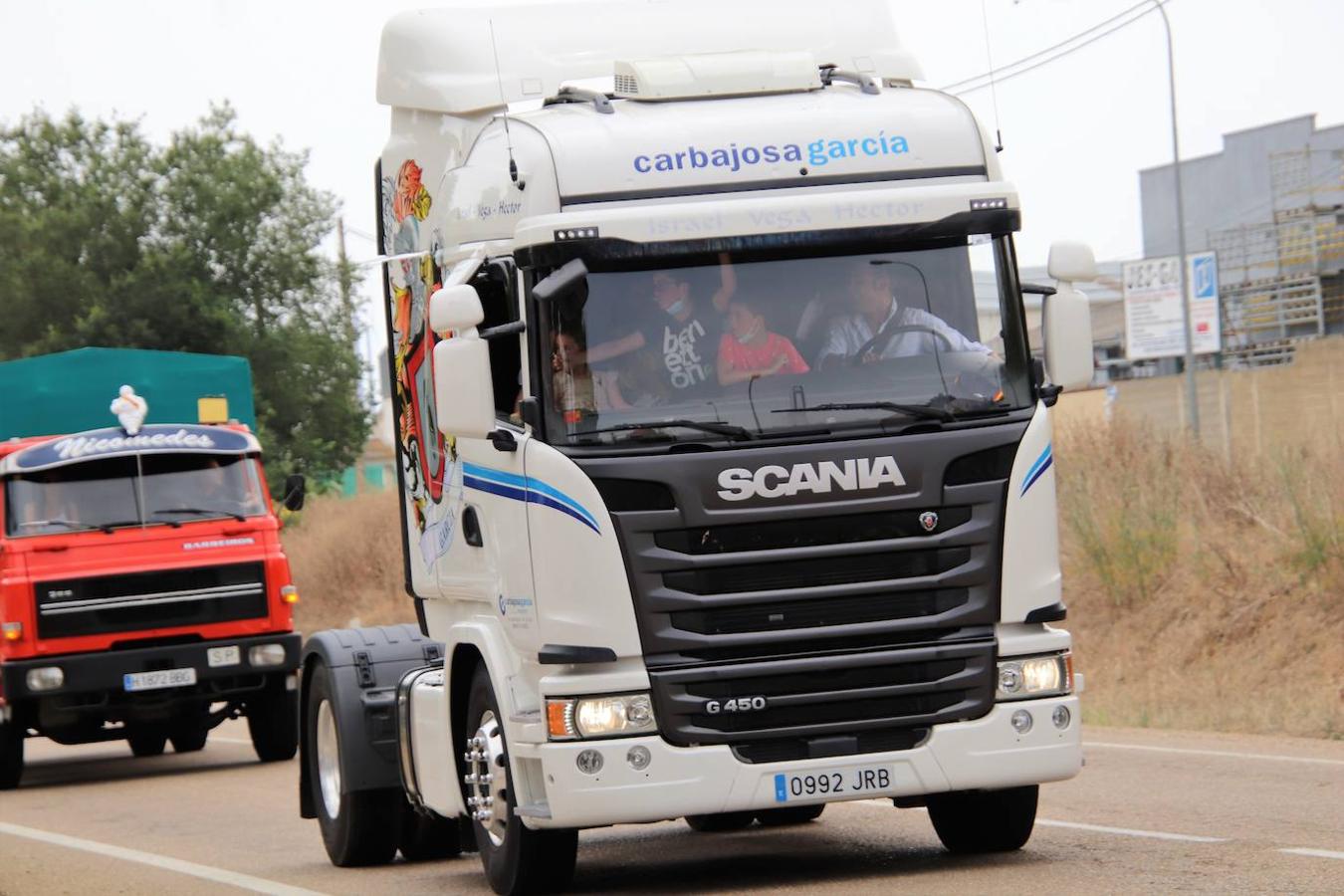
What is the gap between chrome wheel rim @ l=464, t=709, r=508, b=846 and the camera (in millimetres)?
8906

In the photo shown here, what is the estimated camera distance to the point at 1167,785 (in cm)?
1242

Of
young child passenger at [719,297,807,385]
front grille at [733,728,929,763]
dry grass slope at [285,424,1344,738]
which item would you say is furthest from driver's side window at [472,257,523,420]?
dry grass slope at [285,424,1344,738]

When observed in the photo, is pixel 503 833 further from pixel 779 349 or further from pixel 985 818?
pixel 779 349

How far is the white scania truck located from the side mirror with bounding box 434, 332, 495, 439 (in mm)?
14

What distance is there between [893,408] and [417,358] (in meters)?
2.83

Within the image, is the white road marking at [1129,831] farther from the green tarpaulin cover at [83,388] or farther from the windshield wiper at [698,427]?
the green tarpaulin cover at [83,388]

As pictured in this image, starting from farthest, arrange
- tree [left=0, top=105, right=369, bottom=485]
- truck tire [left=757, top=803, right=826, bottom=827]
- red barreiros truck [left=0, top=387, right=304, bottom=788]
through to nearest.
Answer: tree [left=0, top=105, right=369, bottom=485] → red barreiros truck [left=0, top=387, right=304, bottom=788] → truck tire [left=757, top=803, right=826, bottom=827]

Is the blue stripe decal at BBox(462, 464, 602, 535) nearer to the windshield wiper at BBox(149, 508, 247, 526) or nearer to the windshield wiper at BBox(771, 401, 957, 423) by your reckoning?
the windshield wiper at BBox(771, 401, 957, 423)

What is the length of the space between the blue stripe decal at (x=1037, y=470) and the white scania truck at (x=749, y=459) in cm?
1

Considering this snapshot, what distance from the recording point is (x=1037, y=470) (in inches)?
337

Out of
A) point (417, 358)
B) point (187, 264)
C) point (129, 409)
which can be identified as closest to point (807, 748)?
point (417, 358)

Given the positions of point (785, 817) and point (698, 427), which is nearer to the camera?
point (698, 427)

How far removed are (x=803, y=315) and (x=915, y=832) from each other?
140 inches

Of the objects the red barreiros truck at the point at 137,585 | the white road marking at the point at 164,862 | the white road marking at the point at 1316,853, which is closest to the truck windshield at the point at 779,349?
the white road marking at the point at 1316,853
